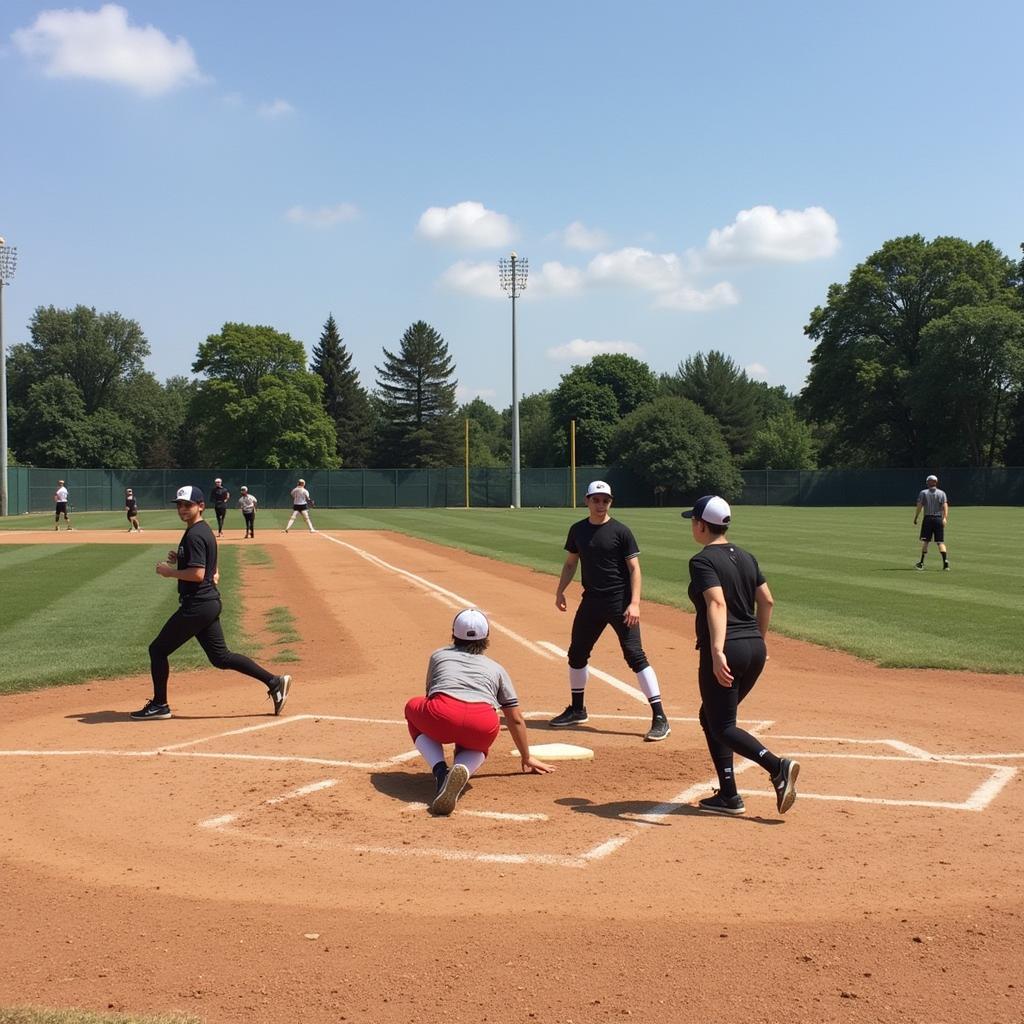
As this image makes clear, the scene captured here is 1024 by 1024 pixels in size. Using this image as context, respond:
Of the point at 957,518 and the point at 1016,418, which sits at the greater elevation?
the point at 1016,418

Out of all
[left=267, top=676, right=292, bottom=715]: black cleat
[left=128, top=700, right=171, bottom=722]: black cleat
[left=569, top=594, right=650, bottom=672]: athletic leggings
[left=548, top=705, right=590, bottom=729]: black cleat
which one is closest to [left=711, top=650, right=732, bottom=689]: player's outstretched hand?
[left=569, top=594, right=650, bottom=672]: athletic leggings

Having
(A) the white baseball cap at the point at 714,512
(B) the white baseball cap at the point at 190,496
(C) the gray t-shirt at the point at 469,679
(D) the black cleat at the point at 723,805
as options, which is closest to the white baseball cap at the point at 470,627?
(C) the gray t-shirt at the point at 469,679

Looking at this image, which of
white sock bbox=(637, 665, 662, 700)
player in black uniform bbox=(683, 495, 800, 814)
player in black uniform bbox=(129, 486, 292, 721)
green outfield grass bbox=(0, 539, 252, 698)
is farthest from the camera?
green outfield grass bbox=(0, 539, 252, 698)

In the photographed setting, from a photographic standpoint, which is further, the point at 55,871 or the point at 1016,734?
the point at 1016,734

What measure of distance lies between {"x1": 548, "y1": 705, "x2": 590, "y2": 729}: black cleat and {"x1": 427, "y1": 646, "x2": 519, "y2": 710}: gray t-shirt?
6.76ft

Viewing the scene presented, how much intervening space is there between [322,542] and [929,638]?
24257 millimetres

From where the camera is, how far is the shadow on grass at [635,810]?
6465 mm

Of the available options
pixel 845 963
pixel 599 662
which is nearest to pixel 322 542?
pixel 599 662

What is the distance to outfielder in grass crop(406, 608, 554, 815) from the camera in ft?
22.2

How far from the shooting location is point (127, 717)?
9.53m

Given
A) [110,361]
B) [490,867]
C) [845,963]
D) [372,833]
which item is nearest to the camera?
[845,963]

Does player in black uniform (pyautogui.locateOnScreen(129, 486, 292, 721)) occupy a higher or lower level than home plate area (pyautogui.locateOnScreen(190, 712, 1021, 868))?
higher

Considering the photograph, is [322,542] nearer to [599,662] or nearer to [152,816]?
[599,662]

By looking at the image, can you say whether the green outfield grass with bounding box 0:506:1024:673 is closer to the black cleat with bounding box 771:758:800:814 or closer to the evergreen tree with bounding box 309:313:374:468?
the black cleat with bounding box 771:758:800:814
